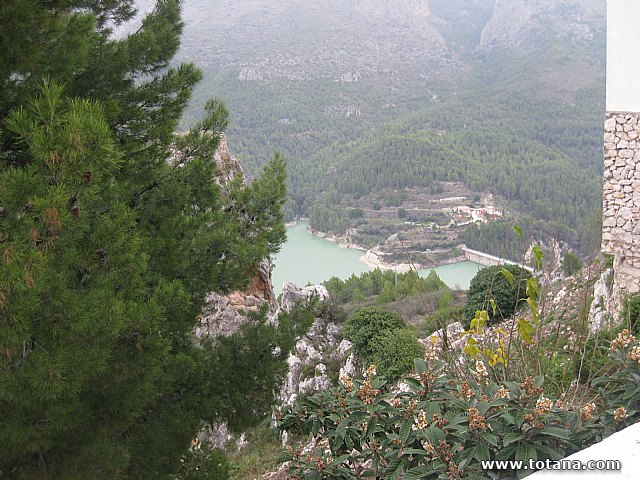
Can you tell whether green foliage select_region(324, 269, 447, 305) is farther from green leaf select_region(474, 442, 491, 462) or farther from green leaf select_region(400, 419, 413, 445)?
green leaf select_region(474, 442, 491, 462)

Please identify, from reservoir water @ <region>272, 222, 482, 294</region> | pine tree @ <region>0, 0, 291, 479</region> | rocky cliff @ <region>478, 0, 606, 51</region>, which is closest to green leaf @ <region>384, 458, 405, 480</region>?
pine tree @ <region>0, 0, 291, 479</region>

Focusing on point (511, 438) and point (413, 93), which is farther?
point (413, 93)

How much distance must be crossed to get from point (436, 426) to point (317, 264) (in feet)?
98.5

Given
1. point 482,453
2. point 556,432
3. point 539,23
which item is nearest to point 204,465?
point 482,453

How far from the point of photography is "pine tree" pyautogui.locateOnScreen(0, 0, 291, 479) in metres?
1.57

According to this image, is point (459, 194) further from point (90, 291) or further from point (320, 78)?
point (90, 291)

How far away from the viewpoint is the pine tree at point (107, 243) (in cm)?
157

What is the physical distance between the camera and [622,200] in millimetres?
4555

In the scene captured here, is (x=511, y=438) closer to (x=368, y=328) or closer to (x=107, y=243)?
(x=107, y=243)

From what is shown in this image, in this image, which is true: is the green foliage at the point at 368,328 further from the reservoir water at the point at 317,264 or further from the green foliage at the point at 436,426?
the reservoir water at the point at 317,264

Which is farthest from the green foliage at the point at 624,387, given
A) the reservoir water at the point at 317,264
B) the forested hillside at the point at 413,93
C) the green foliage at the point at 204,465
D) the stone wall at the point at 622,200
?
the reservoir water at the point at 317,264

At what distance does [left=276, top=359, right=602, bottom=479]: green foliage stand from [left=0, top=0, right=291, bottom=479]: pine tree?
720 millimetres

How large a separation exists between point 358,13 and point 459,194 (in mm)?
43517

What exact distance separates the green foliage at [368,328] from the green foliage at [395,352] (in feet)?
0.70
